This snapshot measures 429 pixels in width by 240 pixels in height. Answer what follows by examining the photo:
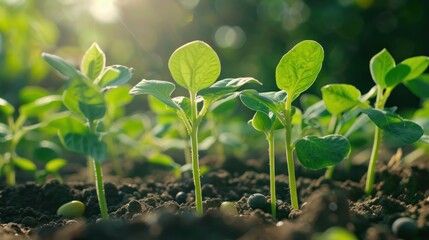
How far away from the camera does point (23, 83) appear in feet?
17.1

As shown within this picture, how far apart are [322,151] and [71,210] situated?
0.92 meters

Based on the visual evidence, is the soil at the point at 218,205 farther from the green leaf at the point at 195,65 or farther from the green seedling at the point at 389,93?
the green leaf at the point at 195,65

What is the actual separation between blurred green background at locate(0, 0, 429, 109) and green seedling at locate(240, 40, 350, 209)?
395 centimetres

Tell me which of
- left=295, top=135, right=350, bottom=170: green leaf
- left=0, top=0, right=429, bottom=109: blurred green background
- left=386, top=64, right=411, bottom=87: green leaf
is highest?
left=0, top=0, right=429, bottom=109: blurred green background

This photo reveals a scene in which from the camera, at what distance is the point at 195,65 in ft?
5.29

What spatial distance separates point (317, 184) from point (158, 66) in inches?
161

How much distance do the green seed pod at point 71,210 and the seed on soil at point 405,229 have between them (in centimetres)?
110

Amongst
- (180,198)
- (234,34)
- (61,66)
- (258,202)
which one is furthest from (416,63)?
(234,34)

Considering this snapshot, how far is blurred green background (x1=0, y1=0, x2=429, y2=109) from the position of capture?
5.25 meters

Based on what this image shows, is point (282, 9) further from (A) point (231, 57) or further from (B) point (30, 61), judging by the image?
(B) point (30, 61)

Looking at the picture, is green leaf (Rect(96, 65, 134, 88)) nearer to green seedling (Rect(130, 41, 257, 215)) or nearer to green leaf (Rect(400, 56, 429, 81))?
green seedling (Rect(130, 41, 257, 215))

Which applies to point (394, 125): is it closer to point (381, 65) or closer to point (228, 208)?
point (381, 65)

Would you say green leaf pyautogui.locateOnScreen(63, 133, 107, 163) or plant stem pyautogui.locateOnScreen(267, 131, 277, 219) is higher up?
green leaf pyautogui.locateOnScreen(63, 133, 107, 163)

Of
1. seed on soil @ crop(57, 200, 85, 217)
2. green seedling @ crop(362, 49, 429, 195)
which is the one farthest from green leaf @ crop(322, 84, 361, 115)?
seed on soil @ crop(57, 200, 85, 217)
